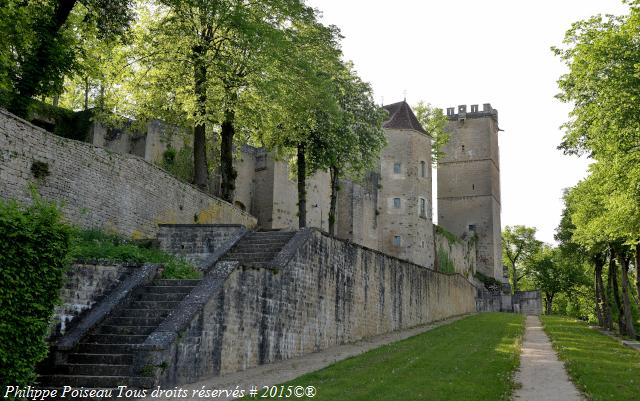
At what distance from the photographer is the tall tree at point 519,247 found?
254 ft

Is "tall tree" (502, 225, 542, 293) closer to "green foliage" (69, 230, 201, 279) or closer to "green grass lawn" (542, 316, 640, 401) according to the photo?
"green grass lawn" (542, 316, 640, 401)

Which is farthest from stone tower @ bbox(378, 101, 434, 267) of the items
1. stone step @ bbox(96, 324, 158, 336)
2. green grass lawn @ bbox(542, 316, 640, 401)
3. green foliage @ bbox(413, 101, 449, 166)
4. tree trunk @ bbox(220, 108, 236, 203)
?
stone step @ bbox(96, 324, 158, 336)

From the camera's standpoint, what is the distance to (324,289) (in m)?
16.5

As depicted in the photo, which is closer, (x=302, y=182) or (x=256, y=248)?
(x=256, y=248)

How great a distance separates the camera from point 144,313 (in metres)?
11.6

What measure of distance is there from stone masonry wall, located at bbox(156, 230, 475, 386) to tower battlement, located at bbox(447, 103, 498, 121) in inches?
1758

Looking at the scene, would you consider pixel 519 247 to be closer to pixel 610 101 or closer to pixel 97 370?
pixel 610 101

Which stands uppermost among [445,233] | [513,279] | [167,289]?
[445,233]

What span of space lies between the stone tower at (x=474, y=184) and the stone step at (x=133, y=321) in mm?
55882

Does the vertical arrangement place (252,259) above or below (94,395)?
above

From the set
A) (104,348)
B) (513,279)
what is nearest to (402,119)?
(513,279)

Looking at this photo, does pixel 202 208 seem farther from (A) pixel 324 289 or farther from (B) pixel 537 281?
(B) pixel 537 281

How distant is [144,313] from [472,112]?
59972mm

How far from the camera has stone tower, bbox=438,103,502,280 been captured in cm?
6450
